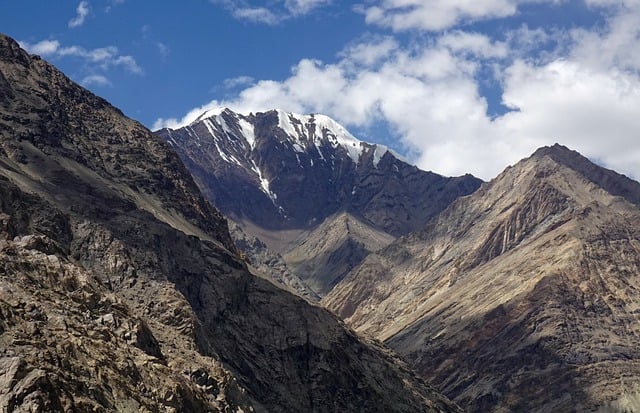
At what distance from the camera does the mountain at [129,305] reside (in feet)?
250

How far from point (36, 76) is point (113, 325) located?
381 ft

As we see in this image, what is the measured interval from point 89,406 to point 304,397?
80.4m

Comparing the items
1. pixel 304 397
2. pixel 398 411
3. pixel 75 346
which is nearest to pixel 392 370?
pixel 398 411

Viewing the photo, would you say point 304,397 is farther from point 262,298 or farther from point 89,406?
point 89,406

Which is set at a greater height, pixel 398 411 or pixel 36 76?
pixel 36 76

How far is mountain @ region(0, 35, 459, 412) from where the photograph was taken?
250 ft

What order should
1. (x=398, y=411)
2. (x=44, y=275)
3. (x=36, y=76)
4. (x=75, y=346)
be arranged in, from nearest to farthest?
(x=75, y=346)
(x=44, y=275)
(x=398, y=411)
(x=36, y=76)

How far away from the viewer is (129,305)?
128 meters

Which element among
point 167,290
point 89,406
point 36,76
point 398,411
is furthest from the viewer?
point 36,76

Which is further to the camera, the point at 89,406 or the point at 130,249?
the point at 130,249

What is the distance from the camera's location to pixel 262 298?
161 m

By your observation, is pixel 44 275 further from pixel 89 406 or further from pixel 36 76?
pixel 36 76

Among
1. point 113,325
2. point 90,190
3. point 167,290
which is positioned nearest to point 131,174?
point 90,190

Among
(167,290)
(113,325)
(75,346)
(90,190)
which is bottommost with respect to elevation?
(75,346)
